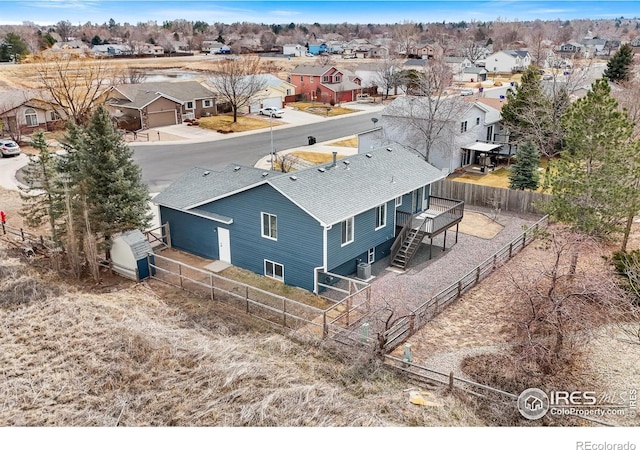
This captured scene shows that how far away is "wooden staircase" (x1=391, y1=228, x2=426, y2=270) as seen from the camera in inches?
898

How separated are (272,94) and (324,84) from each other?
365 inches

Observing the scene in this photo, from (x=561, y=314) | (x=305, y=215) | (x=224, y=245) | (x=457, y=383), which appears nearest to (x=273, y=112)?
(x=224, y=245)

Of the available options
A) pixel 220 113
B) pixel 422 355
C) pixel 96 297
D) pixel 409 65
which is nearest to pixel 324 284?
pixel 422 355

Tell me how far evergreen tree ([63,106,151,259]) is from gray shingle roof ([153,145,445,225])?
7.69 ft

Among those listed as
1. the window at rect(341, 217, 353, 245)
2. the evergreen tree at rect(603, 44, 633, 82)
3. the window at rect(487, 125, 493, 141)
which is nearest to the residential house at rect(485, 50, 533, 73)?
the evergreen tree at rect(603, 44, 633, 82)

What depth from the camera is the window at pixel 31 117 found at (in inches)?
1956

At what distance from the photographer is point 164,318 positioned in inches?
701

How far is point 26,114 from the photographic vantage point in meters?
49.7

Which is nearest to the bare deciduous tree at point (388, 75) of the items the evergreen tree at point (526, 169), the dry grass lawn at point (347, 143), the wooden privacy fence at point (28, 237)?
the dry grass lawn at point (347, 143)

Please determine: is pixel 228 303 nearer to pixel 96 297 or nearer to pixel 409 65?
pixel 96 297

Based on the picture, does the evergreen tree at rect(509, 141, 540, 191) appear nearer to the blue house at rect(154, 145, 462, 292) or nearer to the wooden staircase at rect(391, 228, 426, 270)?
the blue house at rect(154, 145, 462, 292)

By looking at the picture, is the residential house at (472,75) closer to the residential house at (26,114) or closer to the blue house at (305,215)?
the residential house at (26,114)

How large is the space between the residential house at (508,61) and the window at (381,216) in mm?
97346
